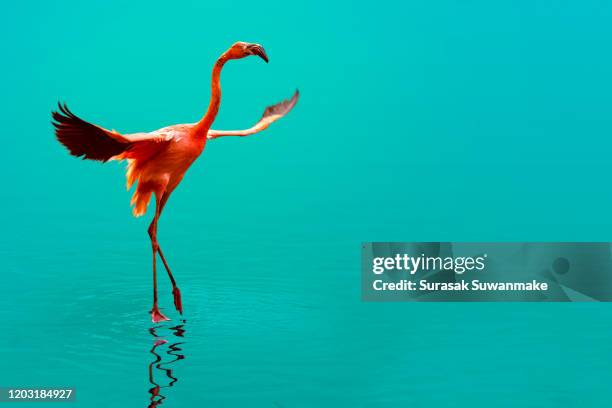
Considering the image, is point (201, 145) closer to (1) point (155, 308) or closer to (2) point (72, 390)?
(1) point (155, 308)

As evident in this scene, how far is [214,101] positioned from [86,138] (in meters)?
1.37

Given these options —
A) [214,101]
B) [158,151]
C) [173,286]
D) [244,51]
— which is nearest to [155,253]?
[173,286]

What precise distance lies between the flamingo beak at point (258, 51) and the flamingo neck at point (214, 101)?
10.8 inches

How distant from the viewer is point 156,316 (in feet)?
28.0

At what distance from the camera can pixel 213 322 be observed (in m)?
8.35

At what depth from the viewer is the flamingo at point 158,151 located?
7.62m

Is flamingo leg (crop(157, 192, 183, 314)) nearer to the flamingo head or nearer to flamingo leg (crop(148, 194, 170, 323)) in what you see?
flamingo leg (crop(148, 194, 170, 323))

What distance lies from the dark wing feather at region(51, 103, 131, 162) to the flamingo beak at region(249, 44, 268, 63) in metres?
1.43

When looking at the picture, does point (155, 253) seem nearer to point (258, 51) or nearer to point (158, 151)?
point (158, 151)

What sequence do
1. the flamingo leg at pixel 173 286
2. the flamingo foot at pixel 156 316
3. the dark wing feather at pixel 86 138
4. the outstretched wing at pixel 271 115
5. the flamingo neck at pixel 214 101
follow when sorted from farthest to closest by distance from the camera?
the outstretched wing at pixel 271 115 < the flamingo leg at pixel 173 286 < the flamingo foot at pixel 156 316 < the flamingo neck at pixel 214 101 < the dark wing feather at pixel 86 138

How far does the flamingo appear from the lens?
7.62 metres

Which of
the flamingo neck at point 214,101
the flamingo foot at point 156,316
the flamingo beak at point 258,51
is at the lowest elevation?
the flamingo foot at point 156,316

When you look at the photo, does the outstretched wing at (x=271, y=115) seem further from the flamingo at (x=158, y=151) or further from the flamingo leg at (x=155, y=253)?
the flamingo leg at (x=155, y=253)

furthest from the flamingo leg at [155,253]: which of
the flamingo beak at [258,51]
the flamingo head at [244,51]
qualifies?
the flamingo beak at [258,51]
